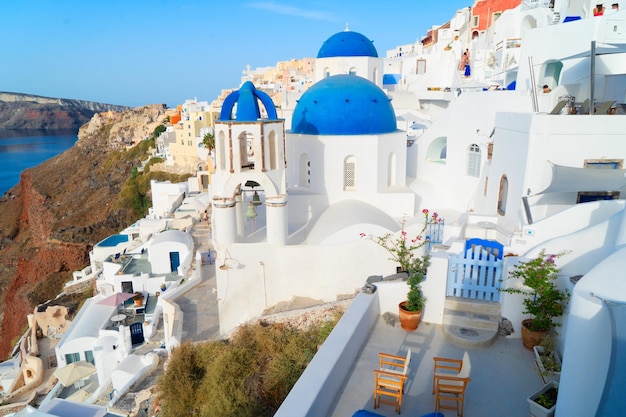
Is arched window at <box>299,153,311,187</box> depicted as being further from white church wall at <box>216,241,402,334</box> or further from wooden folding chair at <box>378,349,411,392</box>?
wooden folding chair at <box>378,349,411,392</box>

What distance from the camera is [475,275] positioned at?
658cm

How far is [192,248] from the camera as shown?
19.1m

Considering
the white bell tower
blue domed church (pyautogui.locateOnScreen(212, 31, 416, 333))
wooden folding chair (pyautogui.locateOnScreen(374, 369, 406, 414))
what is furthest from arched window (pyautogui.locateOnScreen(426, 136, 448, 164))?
wooden folding chair (pyautogui.locateOnScreen(374, 369, 406, 414))

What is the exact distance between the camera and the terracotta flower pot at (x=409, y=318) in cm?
610

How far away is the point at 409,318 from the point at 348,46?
18.3 m

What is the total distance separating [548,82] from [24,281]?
43.0 meters

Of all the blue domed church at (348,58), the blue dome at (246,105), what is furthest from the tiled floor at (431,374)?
the blue domed church at (348,58)

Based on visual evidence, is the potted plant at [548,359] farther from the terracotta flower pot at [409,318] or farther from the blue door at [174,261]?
the blue door at [174,261]

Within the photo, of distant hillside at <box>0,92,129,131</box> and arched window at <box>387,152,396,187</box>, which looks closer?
arched window at <box>387,152,396,187</box>

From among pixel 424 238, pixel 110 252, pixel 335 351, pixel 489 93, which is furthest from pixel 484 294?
pixel 110 252

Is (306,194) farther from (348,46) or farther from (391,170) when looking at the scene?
(348,46)

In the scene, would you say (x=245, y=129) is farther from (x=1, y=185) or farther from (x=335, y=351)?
(x=1, y=185)

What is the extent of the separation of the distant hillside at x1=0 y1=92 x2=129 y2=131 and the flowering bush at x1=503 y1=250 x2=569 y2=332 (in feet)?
612

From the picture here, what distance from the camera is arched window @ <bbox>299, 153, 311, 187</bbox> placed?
13.5m
